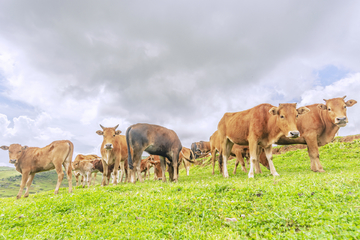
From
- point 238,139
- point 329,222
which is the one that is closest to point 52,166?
point 238,139

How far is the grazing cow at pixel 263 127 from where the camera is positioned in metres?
9.25

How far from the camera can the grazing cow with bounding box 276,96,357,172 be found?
10125 millimetres

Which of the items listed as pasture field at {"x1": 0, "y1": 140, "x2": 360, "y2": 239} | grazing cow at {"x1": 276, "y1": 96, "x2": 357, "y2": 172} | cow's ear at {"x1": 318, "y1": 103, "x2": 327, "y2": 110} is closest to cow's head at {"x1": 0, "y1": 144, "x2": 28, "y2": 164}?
pasture field at {"x1": 0, "y1": 140, "x2": 360, "y2": 239}

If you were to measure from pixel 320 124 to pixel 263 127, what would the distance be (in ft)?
10.9

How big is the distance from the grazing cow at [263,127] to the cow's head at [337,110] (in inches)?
68.5

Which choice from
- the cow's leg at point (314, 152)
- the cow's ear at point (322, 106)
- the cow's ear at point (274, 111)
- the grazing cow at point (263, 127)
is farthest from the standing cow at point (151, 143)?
the cow's ear at point (322, 106)

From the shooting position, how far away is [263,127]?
32.9ft

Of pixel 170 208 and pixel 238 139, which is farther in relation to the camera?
pixel 238 139

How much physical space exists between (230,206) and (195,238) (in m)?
1.48

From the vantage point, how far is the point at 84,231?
14.7 ft

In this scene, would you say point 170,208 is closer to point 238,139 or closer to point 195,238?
point 195,238

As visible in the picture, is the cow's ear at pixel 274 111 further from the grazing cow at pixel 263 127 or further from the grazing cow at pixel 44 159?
the grazing cow at pixel 44 159

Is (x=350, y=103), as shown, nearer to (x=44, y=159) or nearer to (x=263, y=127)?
(x=263, y=127)

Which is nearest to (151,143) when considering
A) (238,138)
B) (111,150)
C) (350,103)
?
(111,150)
